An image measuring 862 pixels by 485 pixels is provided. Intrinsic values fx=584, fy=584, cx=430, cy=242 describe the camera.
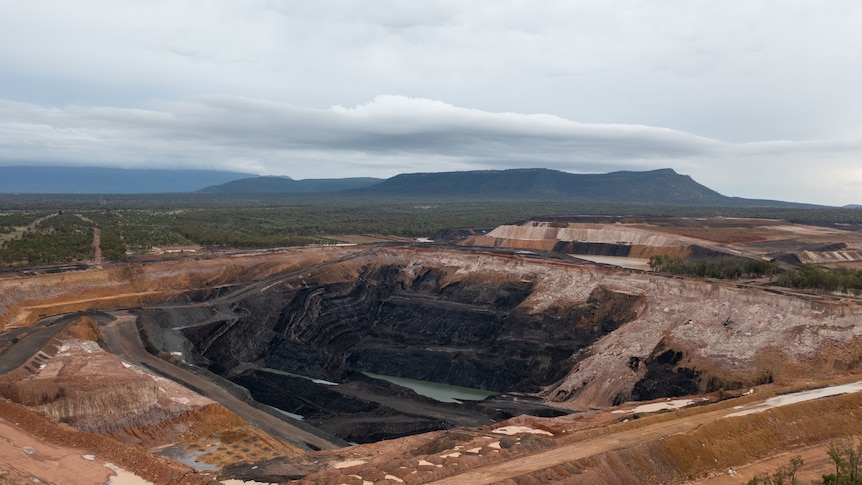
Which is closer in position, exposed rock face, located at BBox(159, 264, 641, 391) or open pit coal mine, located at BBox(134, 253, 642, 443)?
open pit coal mine, located at BBox(134, 253, 642, 443)

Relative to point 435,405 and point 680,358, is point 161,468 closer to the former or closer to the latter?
point 435,405

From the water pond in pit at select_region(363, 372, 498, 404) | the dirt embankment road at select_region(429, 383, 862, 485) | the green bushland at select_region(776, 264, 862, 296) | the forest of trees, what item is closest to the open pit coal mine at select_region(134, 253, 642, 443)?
the water pond in pit at select_region(363, 372, 498, 404)

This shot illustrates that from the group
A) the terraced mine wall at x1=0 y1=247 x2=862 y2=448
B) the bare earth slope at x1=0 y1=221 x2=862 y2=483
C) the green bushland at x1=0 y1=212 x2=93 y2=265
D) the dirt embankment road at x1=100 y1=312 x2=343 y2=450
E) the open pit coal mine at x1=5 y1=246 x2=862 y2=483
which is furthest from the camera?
the green bushland at x1=0 y1=212 x2=93 y2=265

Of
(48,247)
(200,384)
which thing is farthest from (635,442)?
(48,247)

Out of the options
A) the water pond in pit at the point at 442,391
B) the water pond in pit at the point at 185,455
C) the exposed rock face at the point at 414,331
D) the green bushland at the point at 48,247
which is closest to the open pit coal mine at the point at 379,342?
the exposed rock face at the point at 414,331

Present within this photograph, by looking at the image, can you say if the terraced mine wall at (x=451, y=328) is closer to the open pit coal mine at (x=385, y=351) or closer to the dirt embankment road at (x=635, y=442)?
the open pit coal mine at (x=385, y=351)

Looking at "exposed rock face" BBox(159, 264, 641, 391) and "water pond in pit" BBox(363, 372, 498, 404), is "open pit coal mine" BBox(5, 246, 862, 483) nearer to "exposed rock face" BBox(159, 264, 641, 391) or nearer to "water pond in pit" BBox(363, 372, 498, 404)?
"exposed rock face" BBox(159, 264, 641, 391)

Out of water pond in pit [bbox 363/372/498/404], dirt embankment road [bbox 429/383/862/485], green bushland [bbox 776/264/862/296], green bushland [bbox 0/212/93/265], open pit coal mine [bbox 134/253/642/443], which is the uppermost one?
green bushland [bbox 776/264/862/296]

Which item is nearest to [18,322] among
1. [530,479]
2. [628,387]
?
[530,479]
